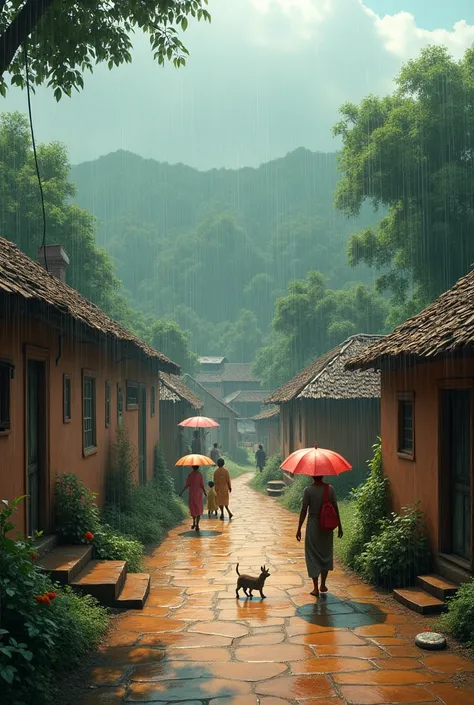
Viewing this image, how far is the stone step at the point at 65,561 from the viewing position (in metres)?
8.04

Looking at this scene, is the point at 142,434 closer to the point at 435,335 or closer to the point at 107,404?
the point at 107,404

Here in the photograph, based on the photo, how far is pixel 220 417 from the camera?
193 ft

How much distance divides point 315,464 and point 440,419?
1785 mm

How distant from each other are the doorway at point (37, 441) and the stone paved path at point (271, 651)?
Result: 6.35 feet

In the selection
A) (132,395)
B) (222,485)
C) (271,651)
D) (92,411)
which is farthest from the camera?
(222,485)

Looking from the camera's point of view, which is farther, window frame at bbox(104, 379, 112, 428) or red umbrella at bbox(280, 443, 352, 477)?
window frame at bbox(104, 379, 112, 428)

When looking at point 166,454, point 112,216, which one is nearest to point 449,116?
point 166,454

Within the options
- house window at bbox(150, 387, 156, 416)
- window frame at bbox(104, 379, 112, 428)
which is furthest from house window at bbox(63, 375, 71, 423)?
house window at bbox(150, 387, 156, 416)

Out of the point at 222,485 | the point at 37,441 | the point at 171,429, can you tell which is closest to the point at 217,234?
the point at 171,429

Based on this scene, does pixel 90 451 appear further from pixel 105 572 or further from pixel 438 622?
pixel 438 622

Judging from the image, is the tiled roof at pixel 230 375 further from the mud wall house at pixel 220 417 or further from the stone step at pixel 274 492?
the stone step at pixel 274 492

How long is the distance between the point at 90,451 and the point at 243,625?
5.17m

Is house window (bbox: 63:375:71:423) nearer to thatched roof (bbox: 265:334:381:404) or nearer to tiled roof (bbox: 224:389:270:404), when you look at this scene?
thatched roof (bbox: 265:334:381:404)

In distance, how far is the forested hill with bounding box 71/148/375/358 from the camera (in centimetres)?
10000
